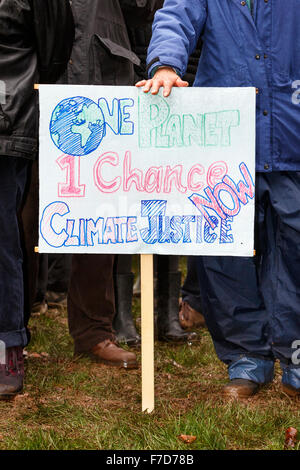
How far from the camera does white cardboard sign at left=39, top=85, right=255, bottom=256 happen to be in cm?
324

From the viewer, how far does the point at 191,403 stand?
350 centimetres

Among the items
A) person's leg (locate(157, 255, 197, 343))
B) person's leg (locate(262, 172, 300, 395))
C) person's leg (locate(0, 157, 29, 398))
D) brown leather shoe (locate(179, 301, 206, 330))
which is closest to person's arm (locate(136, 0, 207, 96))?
person's leg (locate(262, 172, 300, 395))

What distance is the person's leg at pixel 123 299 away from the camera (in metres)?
4.64

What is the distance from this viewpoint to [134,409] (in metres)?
3.41

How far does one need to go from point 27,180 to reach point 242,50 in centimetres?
115

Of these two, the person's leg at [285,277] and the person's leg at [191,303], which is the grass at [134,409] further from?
the person's leg at [191,303]

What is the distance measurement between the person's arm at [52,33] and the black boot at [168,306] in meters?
1.58

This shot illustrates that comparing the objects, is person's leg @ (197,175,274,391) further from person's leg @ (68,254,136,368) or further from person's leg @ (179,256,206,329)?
person's leg @ (179,256,206,329)

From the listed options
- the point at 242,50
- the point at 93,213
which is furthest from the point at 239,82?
the point at 93,213

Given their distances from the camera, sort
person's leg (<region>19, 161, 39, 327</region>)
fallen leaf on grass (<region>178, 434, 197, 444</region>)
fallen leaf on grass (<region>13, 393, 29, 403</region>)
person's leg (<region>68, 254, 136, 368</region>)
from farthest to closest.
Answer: person's leg (<region>19, 161, 39, 327</region>) → person's leg (<region>68, 254, 136, 368</region>) → fallen leaf on grass (<region>13, 393, 29, 403</region>) → fallen leaf on grass (<region>178, 434, 197, 444</region>)

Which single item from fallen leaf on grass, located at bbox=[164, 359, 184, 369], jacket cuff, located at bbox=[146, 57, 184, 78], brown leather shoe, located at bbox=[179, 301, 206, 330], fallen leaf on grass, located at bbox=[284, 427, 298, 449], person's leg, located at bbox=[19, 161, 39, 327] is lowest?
fallen leaf on grass, located at bbox=[284, 427, 298, 449]

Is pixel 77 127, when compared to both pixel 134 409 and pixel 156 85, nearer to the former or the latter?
pixel 156 85

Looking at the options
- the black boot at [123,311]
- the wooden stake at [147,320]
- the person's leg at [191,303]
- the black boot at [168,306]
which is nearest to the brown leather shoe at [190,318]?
the person's leg at [191,303]

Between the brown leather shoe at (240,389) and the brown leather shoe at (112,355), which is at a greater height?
A: the brown leather shoe at (112,355)
